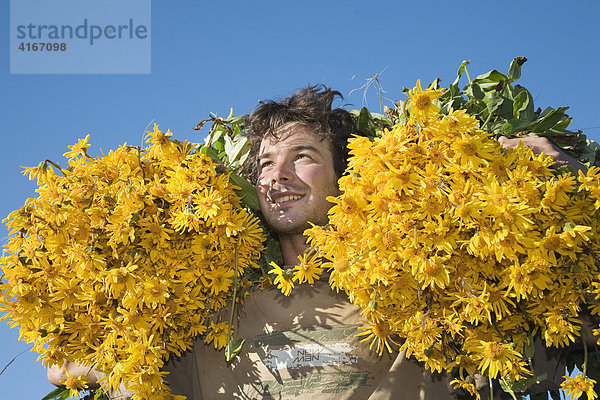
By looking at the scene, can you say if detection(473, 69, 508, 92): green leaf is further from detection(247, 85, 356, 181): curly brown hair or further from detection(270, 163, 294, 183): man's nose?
detection(270, 163, 294, 183): man's nose

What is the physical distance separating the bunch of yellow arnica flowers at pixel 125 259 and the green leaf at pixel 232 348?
8 centimetres

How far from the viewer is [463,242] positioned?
93.1 inches

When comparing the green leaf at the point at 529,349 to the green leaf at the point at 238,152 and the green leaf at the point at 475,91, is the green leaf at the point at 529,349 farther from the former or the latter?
the green leaf at the point at 238,152

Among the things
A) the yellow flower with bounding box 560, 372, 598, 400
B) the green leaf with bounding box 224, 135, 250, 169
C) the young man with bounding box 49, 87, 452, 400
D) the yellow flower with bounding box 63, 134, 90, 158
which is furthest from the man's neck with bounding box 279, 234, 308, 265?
the yellow flower with bounding box 560, 372, 598, 400

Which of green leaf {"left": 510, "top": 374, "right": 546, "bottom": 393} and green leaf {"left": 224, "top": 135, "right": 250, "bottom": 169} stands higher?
green leaf {"left": 224, "top": 135, "right": 250, "bottom": 169}

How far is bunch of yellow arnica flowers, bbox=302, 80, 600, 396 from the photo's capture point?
2.35 m

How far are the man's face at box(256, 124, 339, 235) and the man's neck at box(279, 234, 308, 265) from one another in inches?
2.6

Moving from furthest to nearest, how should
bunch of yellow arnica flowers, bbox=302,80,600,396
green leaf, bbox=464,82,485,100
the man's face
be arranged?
the man's face
green leaf, bbox=464,82,485,100
bunch of yellow arnica flowers, bbox=302,80,600,396

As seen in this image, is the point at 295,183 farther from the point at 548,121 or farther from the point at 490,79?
the point at 548,121

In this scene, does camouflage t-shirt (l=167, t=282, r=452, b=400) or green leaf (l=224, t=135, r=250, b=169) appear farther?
green leaf (l=224, t=135, r=250, b=169)

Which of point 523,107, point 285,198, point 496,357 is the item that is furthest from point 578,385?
point 285,198

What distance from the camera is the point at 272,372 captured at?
292cm

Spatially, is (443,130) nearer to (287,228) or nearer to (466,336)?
(466,336)

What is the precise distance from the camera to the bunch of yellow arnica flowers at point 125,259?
8.93ft
